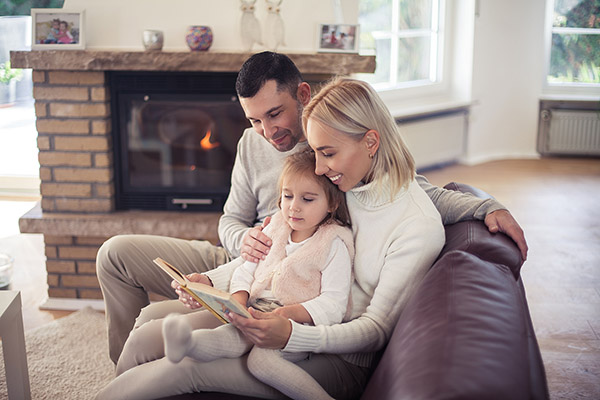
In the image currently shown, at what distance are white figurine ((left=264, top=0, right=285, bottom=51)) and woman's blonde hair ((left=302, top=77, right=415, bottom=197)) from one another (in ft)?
4.54

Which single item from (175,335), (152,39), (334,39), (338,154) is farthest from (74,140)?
(175,335)

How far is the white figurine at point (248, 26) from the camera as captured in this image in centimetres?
293

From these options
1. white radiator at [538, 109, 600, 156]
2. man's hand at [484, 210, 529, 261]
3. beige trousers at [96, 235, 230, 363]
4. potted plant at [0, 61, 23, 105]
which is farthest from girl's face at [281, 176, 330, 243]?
white radiator at [538, 109, 600, 156]

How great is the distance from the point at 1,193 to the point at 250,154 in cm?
339

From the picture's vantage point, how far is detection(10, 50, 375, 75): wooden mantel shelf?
2.83 metres

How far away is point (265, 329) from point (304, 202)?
379 millimetres

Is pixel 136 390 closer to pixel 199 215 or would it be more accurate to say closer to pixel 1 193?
pixel 199 215

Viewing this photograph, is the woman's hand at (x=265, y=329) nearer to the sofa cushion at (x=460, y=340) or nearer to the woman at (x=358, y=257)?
the woman at (x=358, y=257)

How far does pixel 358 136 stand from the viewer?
1.57 m

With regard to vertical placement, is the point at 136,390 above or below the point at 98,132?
below

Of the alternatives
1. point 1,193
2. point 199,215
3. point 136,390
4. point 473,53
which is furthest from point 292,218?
point 473,53

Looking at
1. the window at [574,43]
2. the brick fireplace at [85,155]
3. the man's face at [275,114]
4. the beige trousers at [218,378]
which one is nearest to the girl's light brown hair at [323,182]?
the man's face at [275,114]

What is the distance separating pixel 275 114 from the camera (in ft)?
6.40

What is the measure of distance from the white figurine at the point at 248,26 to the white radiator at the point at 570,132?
3.91 m
